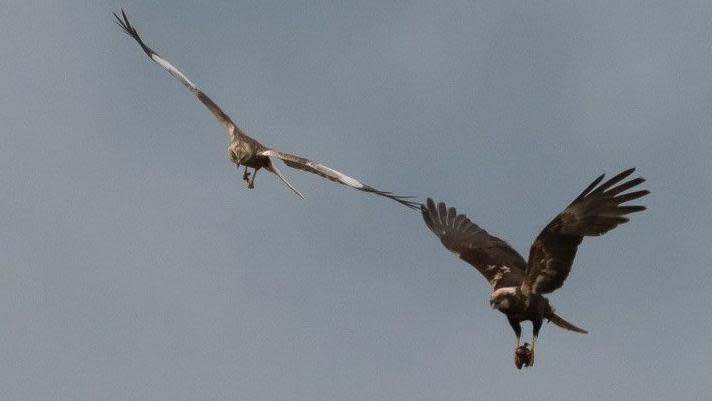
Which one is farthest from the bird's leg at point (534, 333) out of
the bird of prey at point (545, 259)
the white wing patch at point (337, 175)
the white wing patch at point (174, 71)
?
the white wing patch at point (174, 71)

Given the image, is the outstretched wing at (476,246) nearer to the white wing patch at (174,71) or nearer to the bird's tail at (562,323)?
the bird's tail at (562,323)

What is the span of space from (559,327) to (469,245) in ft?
6.67

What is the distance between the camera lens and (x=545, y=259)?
17016 millimetres

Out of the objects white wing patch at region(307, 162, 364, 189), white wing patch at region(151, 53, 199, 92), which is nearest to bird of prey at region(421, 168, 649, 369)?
white wing patch at region(307, 162, 364, 189)

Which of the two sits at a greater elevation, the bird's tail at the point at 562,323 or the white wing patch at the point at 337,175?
the white wing patch at the point at 337,175

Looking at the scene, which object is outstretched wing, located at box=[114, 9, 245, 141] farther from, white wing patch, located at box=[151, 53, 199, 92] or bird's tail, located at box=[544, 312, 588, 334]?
bird's tail, located at box=[544, 312, 588, 334]

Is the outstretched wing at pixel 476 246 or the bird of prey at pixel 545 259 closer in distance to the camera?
the bird of prey at pixel 545 259

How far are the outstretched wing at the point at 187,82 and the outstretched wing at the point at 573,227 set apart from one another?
8.44 m

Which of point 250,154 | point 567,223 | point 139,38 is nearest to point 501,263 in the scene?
point 567,223

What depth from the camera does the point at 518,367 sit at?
17484mm

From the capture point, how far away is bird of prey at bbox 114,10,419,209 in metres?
21.4

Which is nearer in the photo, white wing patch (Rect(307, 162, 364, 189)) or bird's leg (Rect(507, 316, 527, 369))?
bird's leg (Rect(507, 316, 527, 369))

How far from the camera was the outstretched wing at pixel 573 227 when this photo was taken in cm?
1645

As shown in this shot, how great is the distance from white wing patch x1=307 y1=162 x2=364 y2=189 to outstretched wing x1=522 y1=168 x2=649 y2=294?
4538mm
